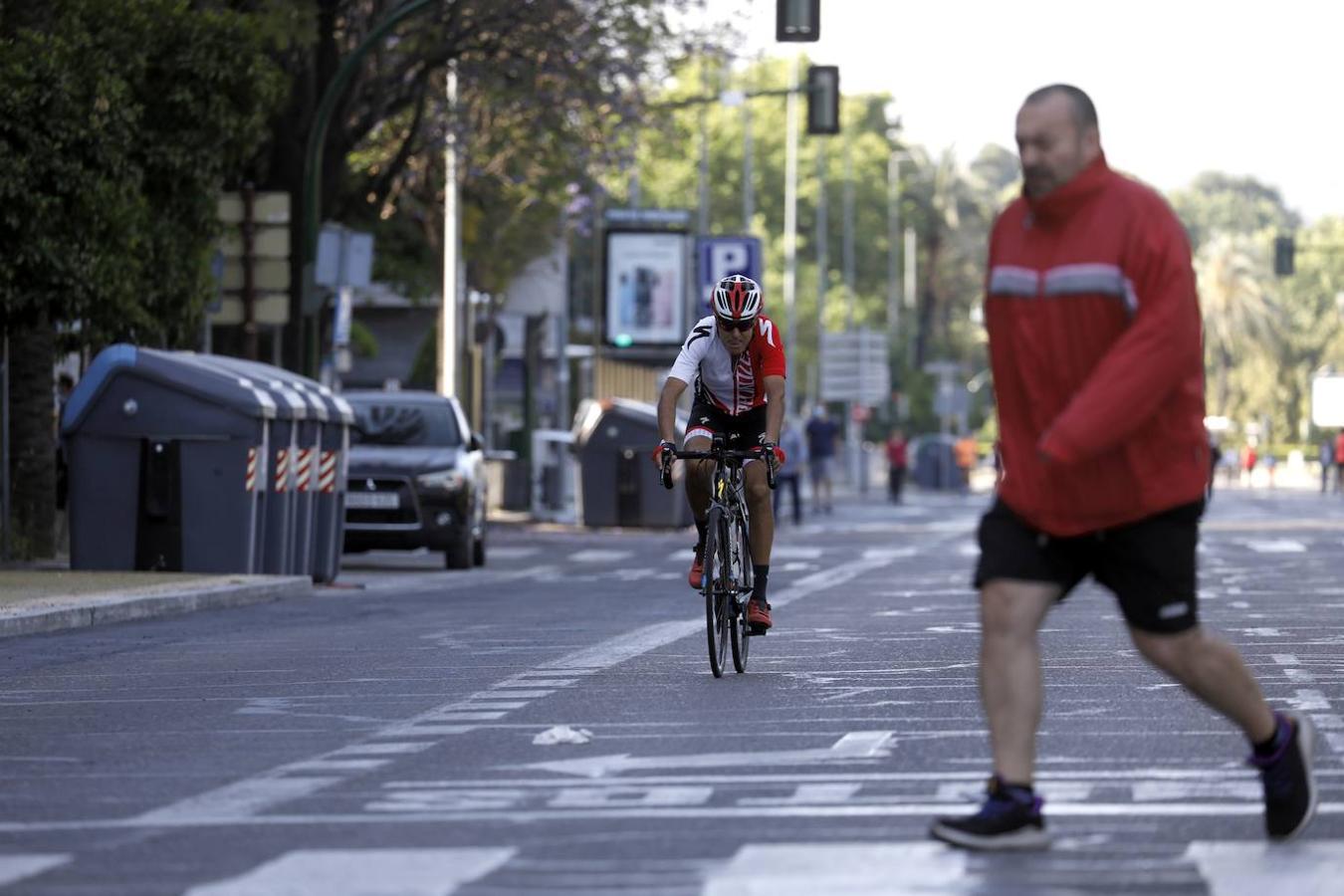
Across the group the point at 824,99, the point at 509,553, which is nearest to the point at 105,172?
the point at 509,553

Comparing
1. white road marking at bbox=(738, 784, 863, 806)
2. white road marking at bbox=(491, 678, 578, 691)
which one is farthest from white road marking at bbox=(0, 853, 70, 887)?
white road marking at bbox=(491, 678, 578, 691)

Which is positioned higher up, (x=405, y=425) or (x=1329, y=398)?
(x=1329, y=398)

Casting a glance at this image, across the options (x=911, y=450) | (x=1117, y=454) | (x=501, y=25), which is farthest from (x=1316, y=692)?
(x=911, y=450)

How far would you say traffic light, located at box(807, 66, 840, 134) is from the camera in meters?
34.7

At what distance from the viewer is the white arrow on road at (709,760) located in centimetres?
922

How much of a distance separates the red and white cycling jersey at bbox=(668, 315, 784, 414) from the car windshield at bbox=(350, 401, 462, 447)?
14805 millimetres

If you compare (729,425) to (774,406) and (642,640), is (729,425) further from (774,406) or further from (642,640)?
(642,640)

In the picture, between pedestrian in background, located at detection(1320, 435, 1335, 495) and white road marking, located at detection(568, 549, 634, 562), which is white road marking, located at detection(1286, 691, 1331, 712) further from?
pedestrian in background, located at detection(1320, 435, 1335, 495)

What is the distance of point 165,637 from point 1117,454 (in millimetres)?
10471

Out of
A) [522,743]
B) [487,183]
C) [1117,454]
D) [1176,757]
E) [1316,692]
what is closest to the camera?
[1117,454]

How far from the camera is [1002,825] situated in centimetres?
719

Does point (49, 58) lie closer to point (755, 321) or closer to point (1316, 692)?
point (755, 321)

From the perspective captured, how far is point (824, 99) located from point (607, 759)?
1014 inches

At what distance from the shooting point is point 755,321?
13242 mm
